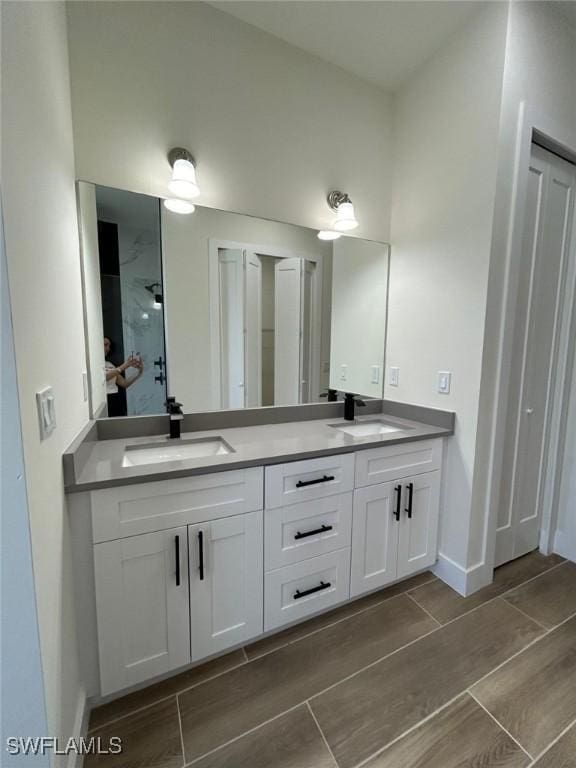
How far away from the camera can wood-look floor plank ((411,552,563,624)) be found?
1.62m

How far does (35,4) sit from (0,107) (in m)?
0.54

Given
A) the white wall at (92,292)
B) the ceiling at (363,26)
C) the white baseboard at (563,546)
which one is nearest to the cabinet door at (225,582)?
the white wall at (92,292)

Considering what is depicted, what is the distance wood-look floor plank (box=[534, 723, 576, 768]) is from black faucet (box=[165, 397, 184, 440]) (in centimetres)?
168

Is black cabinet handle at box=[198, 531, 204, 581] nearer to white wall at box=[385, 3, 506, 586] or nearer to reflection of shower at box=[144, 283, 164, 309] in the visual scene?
reflection of shower at box=[144, 283, 164, 309]

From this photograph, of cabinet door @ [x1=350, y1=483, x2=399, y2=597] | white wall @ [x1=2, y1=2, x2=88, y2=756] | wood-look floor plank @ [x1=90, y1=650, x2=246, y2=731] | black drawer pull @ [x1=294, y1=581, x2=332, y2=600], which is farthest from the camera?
cabinet door @ [x1=350, y1=483, x2=399, y2=597]

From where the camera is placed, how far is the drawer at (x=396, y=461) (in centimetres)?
151

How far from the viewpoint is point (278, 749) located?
104cm

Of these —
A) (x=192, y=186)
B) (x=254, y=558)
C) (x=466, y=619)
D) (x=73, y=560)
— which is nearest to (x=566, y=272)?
(x=466, y=619)

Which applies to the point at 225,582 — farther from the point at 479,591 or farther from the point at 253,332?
the point at 479,591

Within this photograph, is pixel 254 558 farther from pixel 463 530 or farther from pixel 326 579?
pixel 463 530

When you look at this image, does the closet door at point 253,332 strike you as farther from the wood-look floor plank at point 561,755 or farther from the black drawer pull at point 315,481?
the wood-look floor plank at point 561,755

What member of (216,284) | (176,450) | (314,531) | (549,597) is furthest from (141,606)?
(549,597)

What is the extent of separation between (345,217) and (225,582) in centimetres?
185

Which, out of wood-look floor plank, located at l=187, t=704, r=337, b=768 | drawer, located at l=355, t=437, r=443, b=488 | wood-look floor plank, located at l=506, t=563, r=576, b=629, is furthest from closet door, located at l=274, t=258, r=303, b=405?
wood-look floor plank, located at l=506, t=563, r=576, b=629
